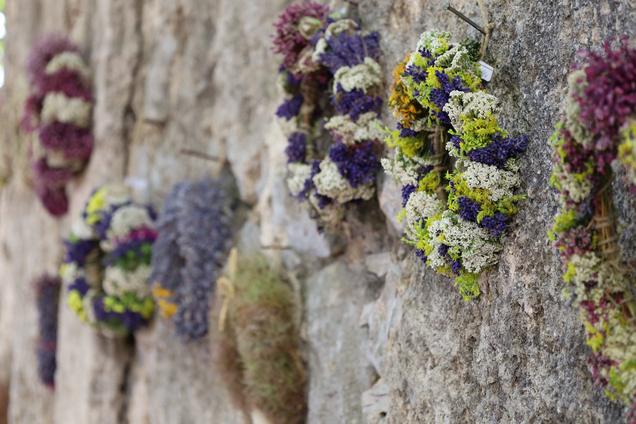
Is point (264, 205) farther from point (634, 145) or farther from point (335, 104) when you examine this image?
point (634, 145)

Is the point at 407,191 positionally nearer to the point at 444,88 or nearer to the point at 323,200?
the point at 444,88

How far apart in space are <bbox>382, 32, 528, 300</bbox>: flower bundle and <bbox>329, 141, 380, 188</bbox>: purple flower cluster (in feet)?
2.05

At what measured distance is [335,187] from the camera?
14.6 ft

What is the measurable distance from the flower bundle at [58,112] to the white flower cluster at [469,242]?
20.5 ft

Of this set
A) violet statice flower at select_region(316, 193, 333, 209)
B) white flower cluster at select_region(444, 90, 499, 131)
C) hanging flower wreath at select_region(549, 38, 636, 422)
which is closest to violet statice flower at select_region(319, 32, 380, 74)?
violet statice flower at select_region(316, 193, 333, 209)

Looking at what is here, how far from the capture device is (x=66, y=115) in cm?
848

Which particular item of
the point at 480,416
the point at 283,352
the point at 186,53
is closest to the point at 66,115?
the point at 186,53

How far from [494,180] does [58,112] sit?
6648mm

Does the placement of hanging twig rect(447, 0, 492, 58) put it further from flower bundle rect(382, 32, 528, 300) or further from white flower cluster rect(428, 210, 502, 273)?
white flower cluster rect(428, 210, 502, 273)

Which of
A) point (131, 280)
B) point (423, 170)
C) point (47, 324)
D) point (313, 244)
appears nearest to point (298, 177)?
point (313, 244)

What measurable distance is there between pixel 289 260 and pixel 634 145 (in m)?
3.50

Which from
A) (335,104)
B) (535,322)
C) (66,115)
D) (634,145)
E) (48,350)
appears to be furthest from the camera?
(48,350)

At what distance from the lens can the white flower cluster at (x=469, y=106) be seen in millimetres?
3264

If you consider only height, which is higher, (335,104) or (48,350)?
(335,104)
